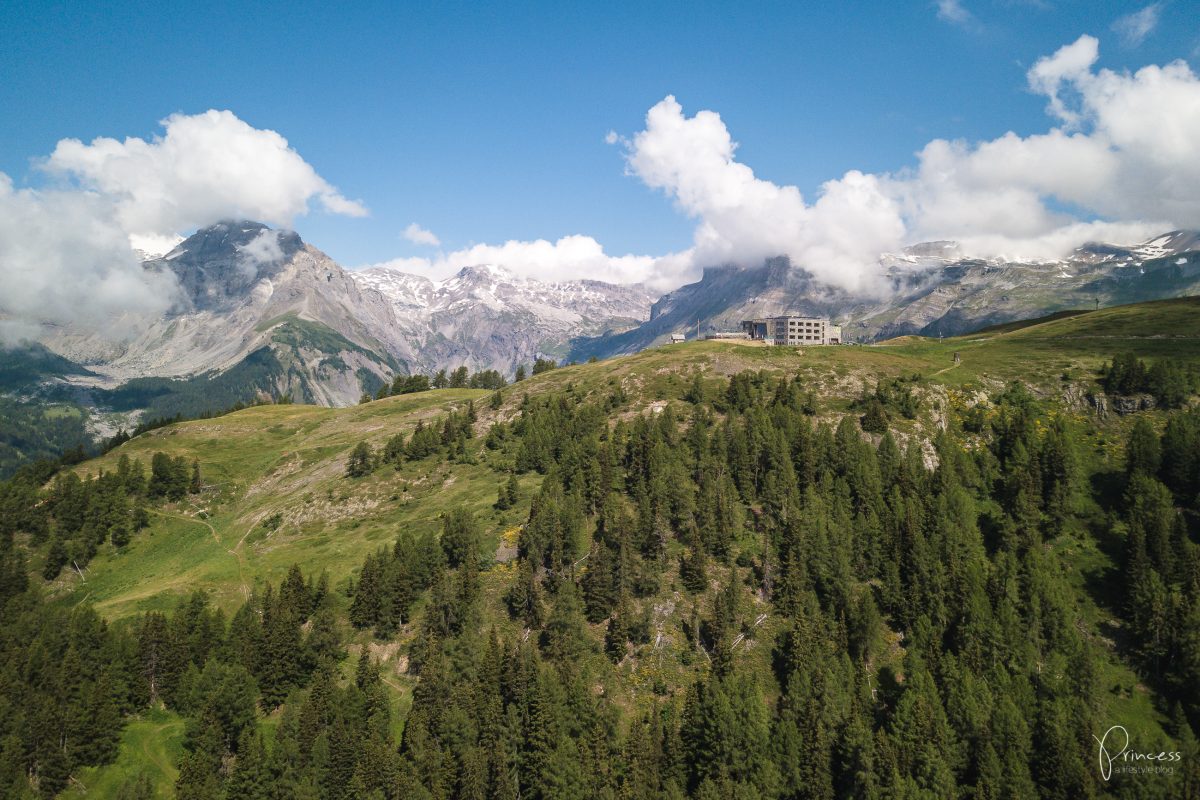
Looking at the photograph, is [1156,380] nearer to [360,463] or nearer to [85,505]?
[360,463]

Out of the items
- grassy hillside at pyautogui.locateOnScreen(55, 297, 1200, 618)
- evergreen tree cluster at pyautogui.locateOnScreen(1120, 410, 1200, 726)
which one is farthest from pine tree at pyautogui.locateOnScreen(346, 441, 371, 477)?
evergreen tree cluster at pyautogui.locateOnScreen(1120, 410, 1200, 726)

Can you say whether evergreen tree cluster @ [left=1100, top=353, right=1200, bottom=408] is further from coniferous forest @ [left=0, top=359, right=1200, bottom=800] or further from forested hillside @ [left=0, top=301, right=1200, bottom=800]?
coniferous forest @ [left=0, top=359, right=1200, bottom=800]

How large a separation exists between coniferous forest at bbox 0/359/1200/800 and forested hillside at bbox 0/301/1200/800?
484 mm

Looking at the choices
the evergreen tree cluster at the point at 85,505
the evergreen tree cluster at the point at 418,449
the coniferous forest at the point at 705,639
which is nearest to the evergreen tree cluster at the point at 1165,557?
the coniferous forest at the point at 705,639

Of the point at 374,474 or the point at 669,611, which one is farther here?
the point at 374,474

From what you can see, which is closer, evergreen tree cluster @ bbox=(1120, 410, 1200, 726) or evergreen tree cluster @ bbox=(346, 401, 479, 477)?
evergreen tree cluster @ bbox=(1120, 410, 1200, 726)

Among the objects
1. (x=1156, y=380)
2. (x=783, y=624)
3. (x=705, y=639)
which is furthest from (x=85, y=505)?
(x=1156, y=380)

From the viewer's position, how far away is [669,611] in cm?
10444

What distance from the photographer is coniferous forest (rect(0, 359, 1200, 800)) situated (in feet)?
273

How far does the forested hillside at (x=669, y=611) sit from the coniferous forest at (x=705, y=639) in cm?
48

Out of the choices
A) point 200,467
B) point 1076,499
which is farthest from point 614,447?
point 200,467

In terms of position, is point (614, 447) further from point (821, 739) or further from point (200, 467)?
point (200, 467)

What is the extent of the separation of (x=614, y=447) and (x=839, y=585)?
55.3 metres

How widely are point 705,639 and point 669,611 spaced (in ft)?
23.5
